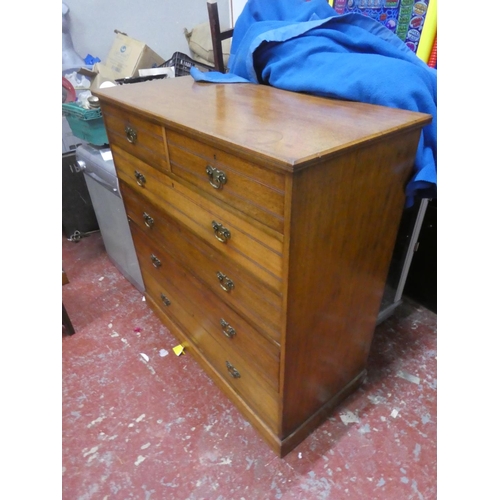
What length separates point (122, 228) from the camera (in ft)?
5.65

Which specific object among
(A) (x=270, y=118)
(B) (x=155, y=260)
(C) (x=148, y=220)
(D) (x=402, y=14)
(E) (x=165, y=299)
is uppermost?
(D) (x=402, y=14)

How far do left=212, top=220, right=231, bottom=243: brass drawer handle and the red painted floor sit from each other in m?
0.70

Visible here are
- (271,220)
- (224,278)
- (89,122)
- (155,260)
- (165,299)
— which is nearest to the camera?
(271,220)

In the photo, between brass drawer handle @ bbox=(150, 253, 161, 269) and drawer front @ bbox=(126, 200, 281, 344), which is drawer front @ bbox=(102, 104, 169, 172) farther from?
brass drawer handle @ bbox=(150, 253, 161, 269)

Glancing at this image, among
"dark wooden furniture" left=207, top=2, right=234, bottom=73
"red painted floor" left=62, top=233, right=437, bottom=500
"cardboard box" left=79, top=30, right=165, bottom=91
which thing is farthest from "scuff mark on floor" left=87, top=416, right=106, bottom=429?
"cardboard box" left=79, top=30, right=165, bottom=91

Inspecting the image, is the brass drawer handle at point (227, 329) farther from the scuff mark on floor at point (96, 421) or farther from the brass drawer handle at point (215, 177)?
the scuff mark on floor at point (96, 421)

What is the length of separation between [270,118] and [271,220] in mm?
255

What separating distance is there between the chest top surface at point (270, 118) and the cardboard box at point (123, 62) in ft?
2.99

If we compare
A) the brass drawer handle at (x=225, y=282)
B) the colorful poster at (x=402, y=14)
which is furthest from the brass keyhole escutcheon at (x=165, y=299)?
the colorful poster at (x=402, y=14)

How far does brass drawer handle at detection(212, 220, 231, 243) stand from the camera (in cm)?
90

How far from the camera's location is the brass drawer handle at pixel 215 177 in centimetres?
83

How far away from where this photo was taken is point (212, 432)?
1.25 metres

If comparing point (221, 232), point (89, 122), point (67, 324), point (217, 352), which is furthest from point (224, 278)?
point (89, 122)

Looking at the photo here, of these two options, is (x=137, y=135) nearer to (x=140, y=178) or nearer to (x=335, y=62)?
(x=140, y=178)
